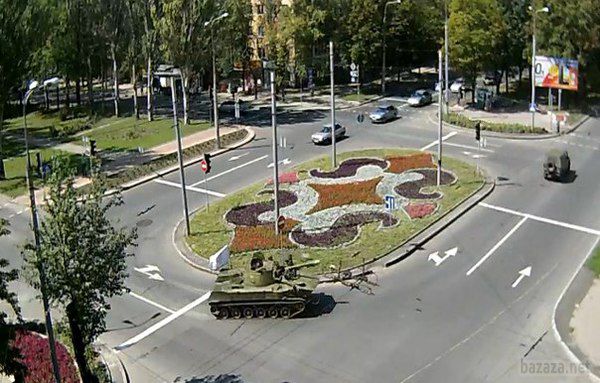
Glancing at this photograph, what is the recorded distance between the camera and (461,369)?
26.1 metres

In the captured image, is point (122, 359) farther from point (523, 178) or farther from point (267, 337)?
point (523, 178)

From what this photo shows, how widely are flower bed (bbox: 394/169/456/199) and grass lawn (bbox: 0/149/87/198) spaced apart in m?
21.5

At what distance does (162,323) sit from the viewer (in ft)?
102

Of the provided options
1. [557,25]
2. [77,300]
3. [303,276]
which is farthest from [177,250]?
[557,25]

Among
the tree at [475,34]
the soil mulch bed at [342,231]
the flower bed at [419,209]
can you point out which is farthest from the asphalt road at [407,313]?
the tree at [475,34]

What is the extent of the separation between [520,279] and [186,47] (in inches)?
1480

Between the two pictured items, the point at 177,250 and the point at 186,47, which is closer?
the point at 177,250

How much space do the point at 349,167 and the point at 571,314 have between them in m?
22.7

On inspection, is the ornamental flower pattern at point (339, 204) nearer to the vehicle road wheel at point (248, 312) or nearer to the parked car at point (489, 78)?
the vehicle road wheel at point (248, 312)

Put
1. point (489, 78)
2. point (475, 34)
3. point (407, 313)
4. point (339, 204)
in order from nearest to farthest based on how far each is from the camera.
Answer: point (407, 313) < point (339, 204) < point (475, 34) < point (489, 78)

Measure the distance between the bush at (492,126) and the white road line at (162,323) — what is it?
109ft

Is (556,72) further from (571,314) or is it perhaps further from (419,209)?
(571,314)

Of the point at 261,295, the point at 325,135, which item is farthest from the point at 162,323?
the point at 325,135

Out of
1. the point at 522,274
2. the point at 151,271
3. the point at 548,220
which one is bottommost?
the point at 151,271
